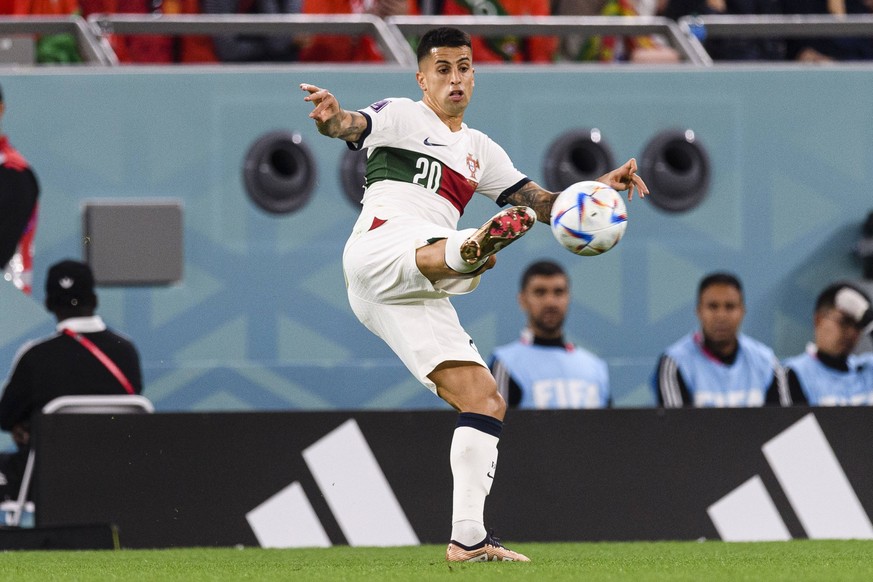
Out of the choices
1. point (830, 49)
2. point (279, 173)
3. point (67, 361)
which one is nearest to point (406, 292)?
point (67, 361)

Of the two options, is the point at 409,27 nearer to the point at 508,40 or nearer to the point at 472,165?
the point at 508,40

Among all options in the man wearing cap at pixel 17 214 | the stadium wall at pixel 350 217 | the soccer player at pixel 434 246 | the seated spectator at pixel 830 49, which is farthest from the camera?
the seated spectator at pixel 830 49

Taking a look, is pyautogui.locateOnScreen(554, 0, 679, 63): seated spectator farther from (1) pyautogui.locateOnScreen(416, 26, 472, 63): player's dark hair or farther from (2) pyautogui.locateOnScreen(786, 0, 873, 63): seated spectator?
(1) pyautogui.locateOnScreen(416, 26, 472, 63): player's dark hair

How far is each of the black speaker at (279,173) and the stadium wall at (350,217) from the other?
0.18 ft

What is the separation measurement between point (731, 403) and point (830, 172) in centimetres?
237

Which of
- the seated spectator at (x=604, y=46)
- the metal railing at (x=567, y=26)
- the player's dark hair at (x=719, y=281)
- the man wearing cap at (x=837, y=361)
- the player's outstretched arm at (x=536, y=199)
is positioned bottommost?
the man wearing cap at (x=837, y=361)

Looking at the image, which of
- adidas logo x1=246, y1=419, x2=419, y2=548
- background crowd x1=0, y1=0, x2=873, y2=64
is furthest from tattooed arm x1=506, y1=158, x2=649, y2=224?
background crowd x1=0, y1=0, x2=873, y2=64

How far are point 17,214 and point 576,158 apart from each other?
3656 millimetres

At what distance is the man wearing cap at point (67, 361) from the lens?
870 cm

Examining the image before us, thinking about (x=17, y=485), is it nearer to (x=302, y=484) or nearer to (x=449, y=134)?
(x=302, y=484)

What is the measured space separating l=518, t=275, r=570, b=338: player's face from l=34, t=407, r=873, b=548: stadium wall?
1.03 meters

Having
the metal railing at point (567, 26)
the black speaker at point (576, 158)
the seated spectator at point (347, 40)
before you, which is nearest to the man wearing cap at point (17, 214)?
the seated spectator at point (347, 40)

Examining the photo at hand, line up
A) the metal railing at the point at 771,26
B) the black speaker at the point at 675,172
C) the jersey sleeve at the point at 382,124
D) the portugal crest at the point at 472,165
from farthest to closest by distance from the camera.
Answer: the metal railing at the point at 771,26 < the black speaker at the point at 675,172 < the portugal crest at the point at 472,165 < the jersey sleeve at the point at 382,124

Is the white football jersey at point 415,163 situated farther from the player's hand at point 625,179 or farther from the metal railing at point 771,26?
the metal railing at point 771,26
